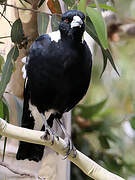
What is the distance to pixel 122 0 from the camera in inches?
132

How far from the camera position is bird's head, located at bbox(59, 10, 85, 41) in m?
1.36

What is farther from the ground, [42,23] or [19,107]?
[42,23]

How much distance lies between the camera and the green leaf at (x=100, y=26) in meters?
1.20

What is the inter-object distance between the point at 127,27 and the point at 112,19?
0.14 meters

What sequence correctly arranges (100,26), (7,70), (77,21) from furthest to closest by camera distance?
(7,70) < (77,21) < (100,26)

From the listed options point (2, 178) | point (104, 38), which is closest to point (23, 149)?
point (2, 178)

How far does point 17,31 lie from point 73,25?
0.83 feet

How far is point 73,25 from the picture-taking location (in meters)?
1.38

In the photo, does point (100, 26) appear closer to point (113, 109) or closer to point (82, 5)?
point (82, 5)

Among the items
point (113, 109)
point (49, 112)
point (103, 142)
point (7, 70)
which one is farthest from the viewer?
point (113, 109)

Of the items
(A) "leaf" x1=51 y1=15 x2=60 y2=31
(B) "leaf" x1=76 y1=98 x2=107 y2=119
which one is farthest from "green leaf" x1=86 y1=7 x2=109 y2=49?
(B) "leaf" x1=76 y1=98 x2=107 y2=119

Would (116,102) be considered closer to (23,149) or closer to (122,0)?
(122,0)

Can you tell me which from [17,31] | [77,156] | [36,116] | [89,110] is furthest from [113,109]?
[77,156]

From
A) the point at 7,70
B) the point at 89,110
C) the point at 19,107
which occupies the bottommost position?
the point at 89,110
